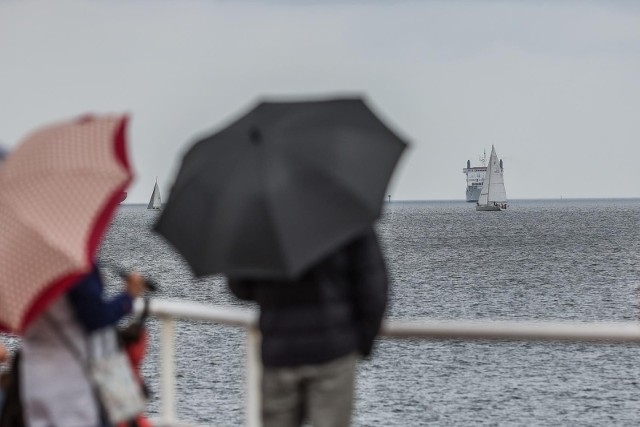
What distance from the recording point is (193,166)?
2650 millimetres

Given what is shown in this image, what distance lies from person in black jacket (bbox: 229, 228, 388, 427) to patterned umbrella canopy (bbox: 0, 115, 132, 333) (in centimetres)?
48

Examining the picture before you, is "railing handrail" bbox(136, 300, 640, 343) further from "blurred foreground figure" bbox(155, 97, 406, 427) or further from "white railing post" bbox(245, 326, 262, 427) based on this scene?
"blurred foreground figure" bbox(155, 97, 406, 427)

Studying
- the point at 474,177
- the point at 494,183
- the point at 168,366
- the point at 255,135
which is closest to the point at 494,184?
the point at 494,183

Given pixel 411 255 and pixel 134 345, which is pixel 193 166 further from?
pixel 411 255

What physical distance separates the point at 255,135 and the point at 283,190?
0.64 ft

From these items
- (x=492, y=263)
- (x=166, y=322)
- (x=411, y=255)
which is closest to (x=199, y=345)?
(x=166, y=322)

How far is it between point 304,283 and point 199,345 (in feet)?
104

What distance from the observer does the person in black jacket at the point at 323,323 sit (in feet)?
8.02

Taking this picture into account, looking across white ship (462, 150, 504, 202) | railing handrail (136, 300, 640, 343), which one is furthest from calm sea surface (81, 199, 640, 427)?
white ship (462, 150, 504, 202)

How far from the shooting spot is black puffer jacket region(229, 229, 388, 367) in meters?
2.44

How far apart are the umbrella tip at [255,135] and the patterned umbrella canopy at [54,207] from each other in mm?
358

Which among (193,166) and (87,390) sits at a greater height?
(193,166)

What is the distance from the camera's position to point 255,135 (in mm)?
2500

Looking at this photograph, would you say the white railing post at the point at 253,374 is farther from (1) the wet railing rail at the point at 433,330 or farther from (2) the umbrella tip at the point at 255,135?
(2) the umbrella tip at the point at 255,135
